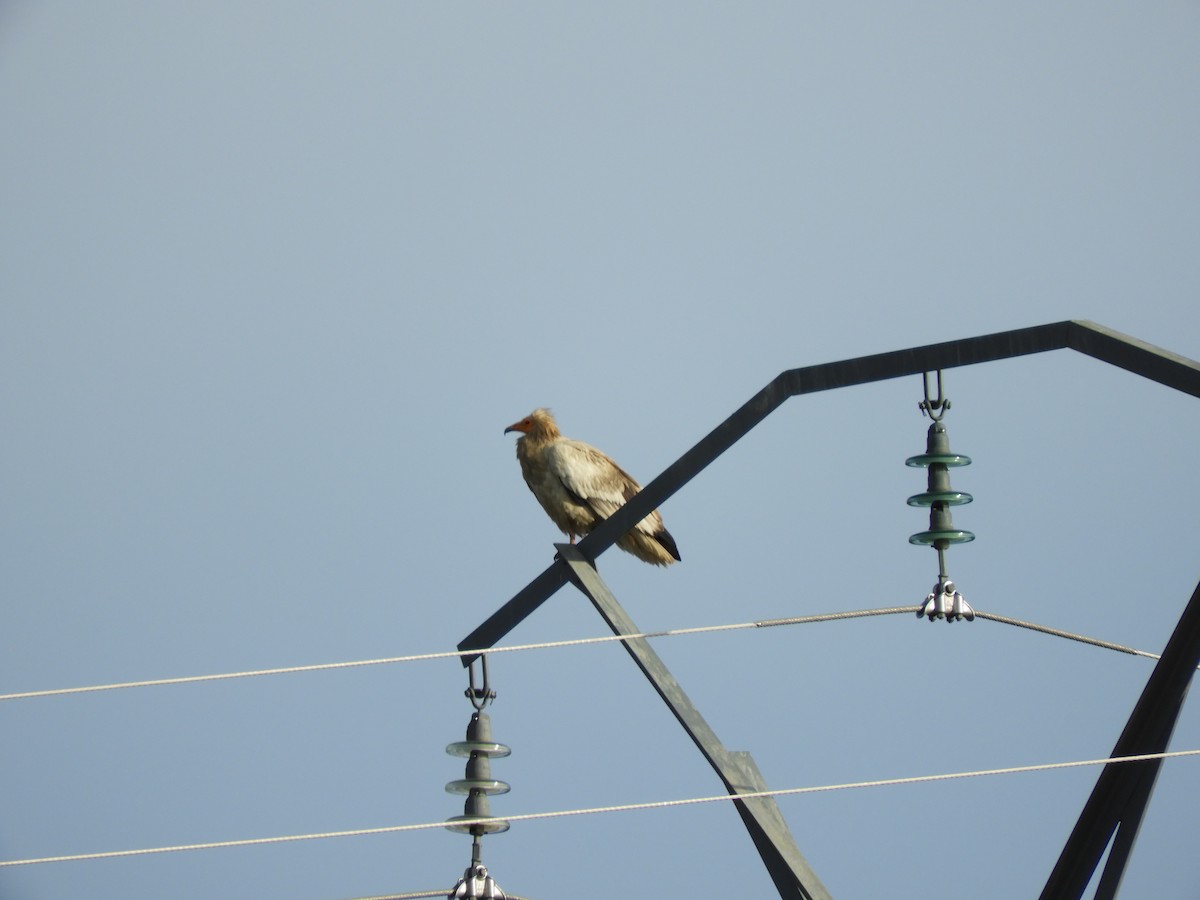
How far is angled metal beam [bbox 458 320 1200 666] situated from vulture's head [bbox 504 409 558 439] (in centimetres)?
472

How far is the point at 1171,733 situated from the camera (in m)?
4.73


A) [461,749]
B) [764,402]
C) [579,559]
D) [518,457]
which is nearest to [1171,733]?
[764,402]

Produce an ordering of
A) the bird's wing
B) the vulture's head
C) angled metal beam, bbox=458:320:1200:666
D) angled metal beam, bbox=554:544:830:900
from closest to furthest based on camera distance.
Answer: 1. angled metal beam, bbox=458:320:1200:666
2. angled metal beam, bbox=554:544:830:900
3. the bird's wing
4. the vulture's head

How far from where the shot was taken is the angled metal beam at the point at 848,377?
180 inches

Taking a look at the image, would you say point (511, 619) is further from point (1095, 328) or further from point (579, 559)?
point (1095, 328)

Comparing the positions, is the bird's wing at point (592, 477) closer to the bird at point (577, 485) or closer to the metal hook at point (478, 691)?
the bird at point (577, 485)

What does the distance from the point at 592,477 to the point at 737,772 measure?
16.3 feet

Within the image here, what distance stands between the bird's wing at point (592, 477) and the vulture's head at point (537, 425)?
1.74 ft

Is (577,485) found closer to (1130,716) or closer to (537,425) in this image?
(537,425)

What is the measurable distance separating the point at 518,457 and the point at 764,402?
18.3 ft

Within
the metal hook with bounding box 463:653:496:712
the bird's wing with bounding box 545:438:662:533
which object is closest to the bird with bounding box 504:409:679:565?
the bird's wing with bounding box 545:438:662:533

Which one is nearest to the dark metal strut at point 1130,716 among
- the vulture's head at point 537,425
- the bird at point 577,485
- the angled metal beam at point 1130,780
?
the angled metal beam at point 1130,780

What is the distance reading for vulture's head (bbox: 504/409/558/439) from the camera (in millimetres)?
10859

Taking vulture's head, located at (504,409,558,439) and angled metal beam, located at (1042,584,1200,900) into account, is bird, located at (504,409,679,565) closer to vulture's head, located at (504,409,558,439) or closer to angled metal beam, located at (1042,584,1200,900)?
vulture's head, located at (504,409,558,439)
